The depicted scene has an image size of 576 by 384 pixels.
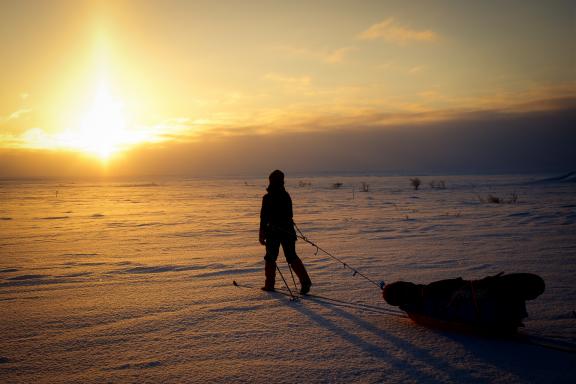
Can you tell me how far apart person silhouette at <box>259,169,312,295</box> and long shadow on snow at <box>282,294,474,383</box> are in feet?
3.09

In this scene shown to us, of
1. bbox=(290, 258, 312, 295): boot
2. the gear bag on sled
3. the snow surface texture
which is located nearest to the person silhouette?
bbox=(290, 258, 312, 295): boot

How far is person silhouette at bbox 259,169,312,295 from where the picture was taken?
18.5 ft

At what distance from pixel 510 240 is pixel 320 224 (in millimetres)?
5959

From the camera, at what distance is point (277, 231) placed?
5.72 metres

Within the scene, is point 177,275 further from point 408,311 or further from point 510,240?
point 510,240

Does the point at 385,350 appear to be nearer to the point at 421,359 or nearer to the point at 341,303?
the point at 421,359

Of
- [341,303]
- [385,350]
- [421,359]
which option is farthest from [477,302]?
[341,303]

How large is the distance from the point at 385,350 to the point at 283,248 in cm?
235

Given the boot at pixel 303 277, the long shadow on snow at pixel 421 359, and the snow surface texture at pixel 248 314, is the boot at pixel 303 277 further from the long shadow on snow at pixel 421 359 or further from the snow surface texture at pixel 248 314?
the long shadow on snow at pixel 421 359

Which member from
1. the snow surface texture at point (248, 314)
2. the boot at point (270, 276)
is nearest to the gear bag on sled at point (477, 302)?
the snow surface texture at point (248, 314)

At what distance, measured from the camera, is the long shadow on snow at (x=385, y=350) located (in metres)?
3.21

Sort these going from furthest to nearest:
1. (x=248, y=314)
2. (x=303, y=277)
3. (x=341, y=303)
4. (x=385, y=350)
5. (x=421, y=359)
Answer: (x=303, y=277) → (x=341, y=303) → (x=248, y=314) → (x=385, y=350) → (x=421, y=359)

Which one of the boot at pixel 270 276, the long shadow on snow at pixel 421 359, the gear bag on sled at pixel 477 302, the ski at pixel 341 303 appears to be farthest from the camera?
the boot at pixel 270 276

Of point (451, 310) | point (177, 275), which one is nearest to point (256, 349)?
point (451, 310)
